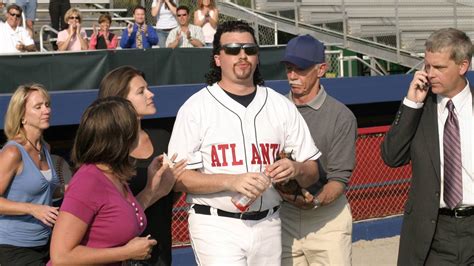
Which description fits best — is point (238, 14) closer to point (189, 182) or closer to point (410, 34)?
point (410, 34)

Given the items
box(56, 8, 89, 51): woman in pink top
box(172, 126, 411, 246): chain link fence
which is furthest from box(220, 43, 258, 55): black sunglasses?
box(56, 8, 89, 51): woman in pink top

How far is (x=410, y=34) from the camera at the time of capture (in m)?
17.1

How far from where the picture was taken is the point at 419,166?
4.77 meters

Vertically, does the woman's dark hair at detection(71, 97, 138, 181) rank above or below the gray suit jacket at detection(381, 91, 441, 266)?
above

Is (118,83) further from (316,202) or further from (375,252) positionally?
(375,252)

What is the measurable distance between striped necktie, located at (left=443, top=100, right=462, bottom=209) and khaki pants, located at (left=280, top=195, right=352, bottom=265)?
708mm

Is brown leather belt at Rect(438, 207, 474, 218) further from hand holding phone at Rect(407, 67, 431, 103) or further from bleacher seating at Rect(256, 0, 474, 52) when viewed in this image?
bleacher seating at Rect(256, 0, 474, 52)

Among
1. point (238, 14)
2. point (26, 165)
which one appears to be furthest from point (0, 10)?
point (26, 165)

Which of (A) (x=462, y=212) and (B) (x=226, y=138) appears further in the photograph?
(A) (x=462, y=212)

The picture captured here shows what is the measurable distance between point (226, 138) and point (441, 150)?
1.13m

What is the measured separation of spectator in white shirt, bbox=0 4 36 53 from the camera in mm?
11492

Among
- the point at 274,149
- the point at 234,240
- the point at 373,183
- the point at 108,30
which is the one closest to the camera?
the point at 234,240

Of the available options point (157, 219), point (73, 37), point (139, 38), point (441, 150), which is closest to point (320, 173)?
point (441, 150)

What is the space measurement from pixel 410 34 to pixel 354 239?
8012 millimetres
